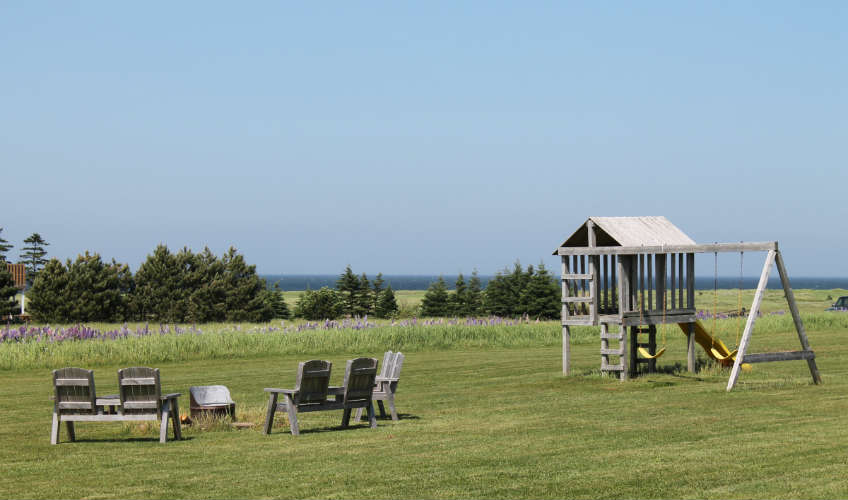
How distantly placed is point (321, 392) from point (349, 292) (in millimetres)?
50630

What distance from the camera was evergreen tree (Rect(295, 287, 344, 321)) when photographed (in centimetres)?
6288

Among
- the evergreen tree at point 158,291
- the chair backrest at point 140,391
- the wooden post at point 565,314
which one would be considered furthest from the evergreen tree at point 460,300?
the chair backrest at point 140,391

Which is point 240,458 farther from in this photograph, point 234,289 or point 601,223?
point 234,289

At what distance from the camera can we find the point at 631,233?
22203 mm

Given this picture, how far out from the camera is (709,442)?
1274cm

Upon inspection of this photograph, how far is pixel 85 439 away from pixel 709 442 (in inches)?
339

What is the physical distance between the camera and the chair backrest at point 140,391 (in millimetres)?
13547

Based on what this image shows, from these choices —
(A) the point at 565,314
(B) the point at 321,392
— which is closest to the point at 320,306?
(A) the point at 565,314

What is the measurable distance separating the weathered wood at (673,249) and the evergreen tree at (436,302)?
38484 millimetres

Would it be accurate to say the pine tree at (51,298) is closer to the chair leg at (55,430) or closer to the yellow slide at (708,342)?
Answer: the yellow slide at (708,342)

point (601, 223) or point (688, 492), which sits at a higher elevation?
point (601, 223)

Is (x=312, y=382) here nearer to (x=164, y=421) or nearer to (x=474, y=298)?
(x=164, y=421)

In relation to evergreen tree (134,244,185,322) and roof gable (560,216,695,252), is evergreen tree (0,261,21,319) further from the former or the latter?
roof gable (560,216,695,252)

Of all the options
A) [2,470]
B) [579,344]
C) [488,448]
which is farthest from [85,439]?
[579,344]
